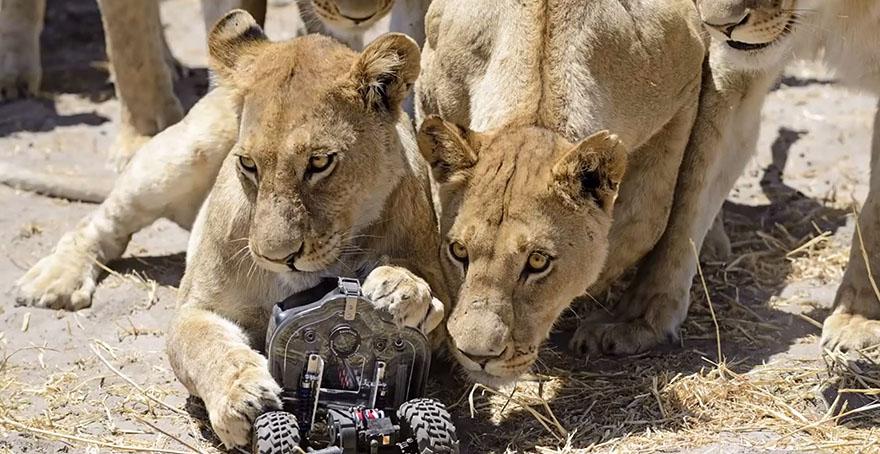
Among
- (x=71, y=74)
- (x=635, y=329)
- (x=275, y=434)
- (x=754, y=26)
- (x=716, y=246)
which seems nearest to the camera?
(x=275, y=434)

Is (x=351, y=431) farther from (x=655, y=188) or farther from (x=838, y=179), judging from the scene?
(x=838, y=179)

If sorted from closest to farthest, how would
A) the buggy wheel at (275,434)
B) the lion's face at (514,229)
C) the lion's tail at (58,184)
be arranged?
the buggy wheel at (275,434) < the lion's face at (514,229) < the lion's tail at (58,184)

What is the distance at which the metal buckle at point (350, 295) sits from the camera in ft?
10.8

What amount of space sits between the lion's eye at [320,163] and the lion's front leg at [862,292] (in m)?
1.59

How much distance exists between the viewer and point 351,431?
3.21m

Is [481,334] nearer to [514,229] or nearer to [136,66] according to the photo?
[514,229]

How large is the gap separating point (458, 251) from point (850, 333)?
128cm

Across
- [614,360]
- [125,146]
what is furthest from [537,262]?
[125,146]

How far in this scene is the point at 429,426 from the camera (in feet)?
10.5

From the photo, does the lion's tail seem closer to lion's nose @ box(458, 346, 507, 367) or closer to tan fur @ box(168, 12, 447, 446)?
tan fur @ box(168, 12, 447, 446)

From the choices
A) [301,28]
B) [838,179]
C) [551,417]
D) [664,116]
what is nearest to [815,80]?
[838,179]

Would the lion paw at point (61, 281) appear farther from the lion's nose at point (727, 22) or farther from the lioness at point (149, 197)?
the lion's nose at point (727, 22)

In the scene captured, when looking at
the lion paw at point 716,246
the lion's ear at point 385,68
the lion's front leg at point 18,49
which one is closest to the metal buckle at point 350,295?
the lion's ear at point 385,68

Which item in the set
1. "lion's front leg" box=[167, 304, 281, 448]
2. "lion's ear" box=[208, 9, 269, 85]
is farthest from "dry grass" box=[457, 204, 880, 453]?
"lion's ear" box=[208, 9, 269, 85]
